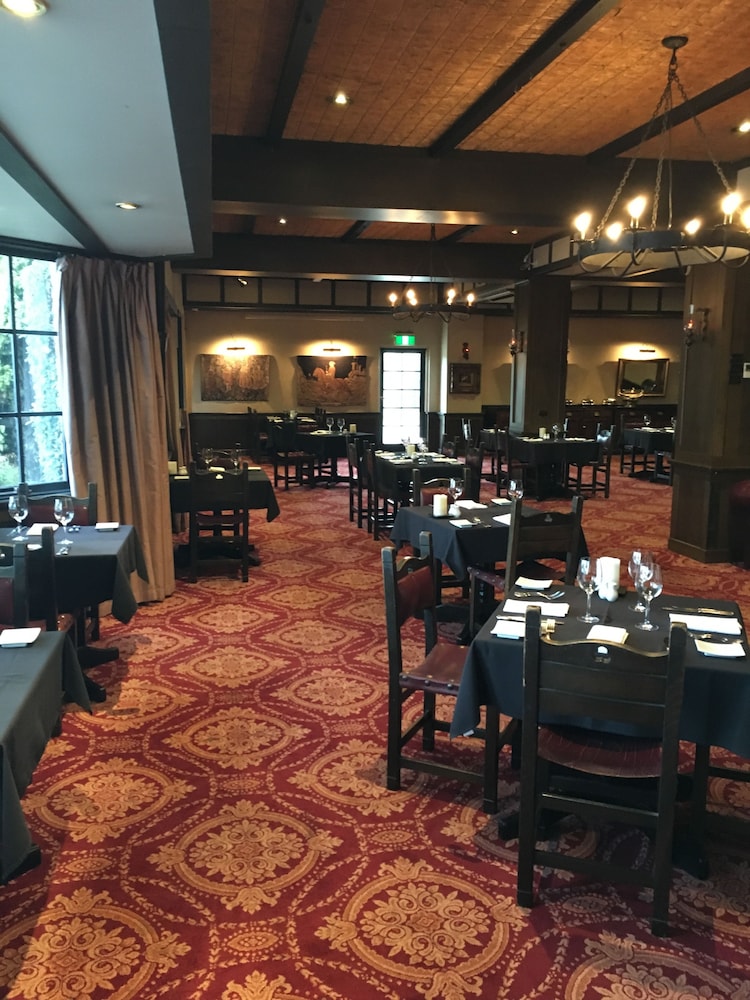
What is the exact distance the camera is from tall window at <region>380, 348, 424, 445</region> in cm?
1527

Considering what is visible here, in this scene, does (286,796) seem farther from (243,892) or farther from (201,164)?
(201,164)

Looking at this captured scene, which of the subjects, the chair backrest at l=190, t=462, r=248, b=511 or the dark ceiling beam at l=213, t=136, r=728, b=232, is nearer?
the dark ceiling beam at l=213, t=136, r=728, b=232

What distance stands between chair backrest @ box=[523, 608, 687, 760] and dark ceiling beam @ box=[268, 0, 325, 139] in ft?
9.42

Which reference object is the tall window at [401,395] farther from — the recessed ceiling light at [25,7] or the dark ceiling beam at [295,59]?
the recessed ceiling light at [25,7]

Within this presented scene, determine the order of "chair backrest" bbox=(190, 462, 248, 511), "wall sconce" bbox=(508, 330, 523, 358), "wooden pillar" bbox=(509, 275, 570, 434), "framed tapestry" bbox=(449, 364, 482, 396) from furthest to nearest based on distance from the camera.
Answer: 1. "framed tapestry" bbox=(449, 364, 482, 396)
2. "wall sconce" bbox=(508, 330, 523, 358)
3. "wooden pillar" bbox=(509, 275, 570, 434)
4. "chair backrest" bbox=(190, 462, 248, 511)

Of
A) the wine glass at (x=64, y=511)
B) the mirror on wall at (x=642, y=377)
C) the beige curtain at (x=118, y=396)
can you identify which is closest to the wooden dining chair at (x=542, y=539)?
the wine glass at (x=64, y=511)

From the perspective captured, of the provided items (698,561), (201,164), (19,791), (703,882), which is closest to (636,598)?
(703,882)

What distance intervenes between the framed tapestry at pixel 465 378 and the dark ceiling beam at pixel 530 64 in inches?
380

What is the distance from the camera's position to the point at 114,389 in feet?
17.0

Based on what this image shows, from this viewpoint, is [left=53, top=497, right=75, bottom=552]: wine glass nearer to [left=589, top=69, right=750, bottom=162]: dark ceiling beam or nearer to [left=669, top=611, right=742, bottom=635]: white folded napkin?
[left=669, top=611, right=742, bottom=635]: white folded napkin

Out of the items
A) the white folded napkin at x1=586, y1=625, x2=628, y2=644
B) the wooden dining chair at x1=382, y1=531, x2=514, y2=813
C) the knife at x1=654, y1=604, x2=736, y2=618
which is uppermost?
the knife at x1=654, y1=604, x2=736, y2=618

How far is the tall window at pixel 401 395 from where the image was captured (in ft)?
50.1

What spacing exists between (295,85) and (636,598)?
10.9 ft

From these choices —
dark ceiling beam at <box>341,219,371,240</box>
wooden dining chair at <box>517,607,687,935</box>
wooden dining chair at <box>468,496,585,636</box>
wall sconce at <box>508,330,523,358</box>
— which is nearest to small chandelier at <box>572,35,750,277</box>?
wooden dining chair at <box>468,496,585,636</box>
